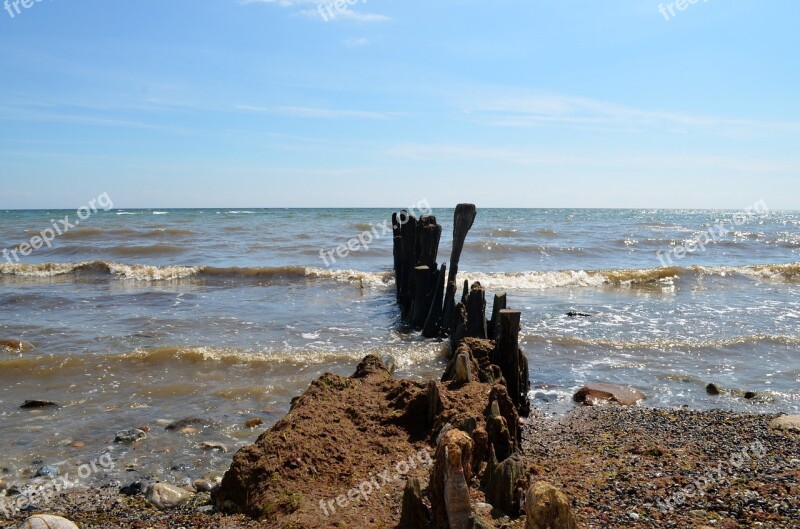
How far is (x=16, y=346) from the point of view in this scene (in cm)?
1073

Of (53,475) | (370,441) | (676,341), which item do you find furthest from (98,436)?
(676,341)

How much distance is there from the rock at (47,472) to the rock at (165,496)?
1.18 metres

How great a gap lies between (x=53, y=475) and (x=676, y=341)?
34.0 feet

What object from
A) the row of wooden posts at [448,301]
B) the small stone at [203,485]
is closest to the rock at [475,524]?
the small stone at [203,485]

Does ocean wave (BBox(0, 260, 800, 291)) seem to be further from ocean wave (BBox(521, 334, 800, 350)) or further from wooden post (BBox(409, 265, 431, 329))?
ocean wave (BBox(521, 334, 800, 350))

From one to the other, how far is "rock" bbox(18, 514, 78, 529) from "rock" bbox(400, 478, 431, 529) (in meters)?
2.43

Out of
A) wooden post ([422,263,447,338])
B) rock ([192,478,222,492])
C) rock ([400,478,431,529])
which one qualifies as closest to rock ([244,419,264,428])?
rock ([192,478,222,492])

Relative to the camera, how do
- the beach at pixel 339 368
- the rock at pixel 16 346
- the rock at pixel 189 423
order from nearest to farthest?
the beach at pixel 339 368, the rock at pixel 189 423, the rock at pixel 16 346

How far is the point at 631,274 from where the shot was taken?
21656 mm

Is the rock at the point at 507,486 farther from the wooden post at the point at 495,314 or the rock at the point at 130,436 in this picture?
the rock at the point at 130,436

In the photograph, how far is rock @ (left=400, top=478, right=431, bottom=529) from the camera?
11.6 feet

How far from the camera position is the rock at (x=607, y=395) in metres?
8.11

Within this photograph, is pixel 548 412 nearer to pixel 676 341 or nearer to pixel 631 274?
pixel 676 341

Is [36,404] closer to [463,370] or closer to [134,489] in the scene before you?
[134,489]
